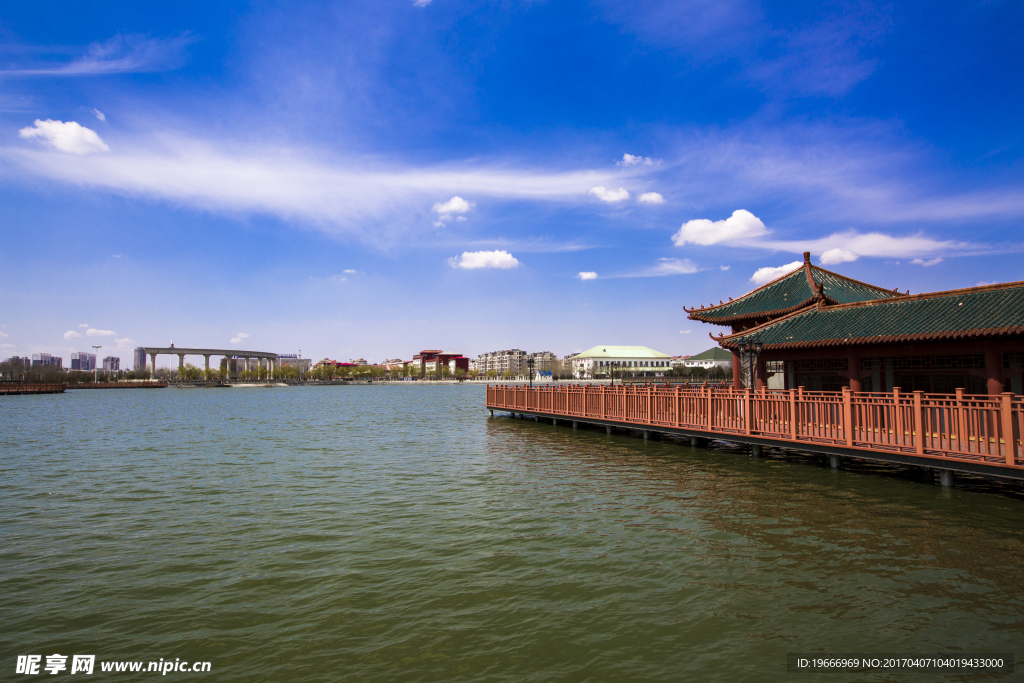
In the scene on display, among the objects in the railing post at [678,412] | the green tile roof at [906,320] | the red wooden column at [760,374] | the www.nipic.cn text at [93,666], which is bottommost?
the www.nipic.cn text at [93,666]

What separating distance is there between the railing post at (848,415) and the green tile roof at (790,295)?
27.7 ft

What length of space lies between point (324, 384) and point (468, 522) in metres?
187

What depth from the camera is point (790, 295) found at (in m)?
22.9

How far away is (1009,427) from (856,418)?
131 inches

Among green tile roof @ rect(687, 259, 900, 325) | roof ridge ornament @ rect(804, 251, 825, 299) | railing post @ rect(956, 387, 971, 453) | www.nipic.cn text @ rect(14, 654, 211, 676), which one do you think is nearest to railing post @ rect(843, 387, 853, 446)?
railing post @ rect(956, 387, 971, 453)

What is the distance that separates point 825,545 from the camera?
869 cm

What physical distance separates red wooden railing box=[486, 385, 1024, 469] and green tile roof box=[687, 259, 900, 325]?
227 inches

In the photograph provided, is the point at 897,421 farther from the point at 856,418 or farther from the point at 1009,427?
the point at 1009,427

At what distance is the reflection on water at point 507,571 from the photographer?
18.6 ft

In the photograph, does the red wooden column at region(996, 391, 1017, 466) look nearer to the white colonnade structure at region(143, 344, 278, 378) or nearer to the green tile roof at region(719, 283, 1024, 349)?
the green tile roof at region(719, 283, 1024, 349)

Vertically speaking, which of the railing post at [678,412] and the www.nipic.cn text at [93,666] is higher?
the railing post at [678,412]

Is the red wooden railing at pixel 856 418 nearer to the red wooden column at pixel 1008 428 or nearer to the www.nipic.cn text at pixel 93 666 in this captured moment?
the red wooden column at pixel 1008 428

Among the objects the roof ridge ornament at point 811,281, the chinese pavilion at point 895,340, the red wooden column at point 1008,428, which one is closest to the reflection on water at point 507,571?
the red wooden column at point 1008,428

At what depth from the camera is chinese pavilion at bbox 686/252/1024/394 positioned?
1402cm
